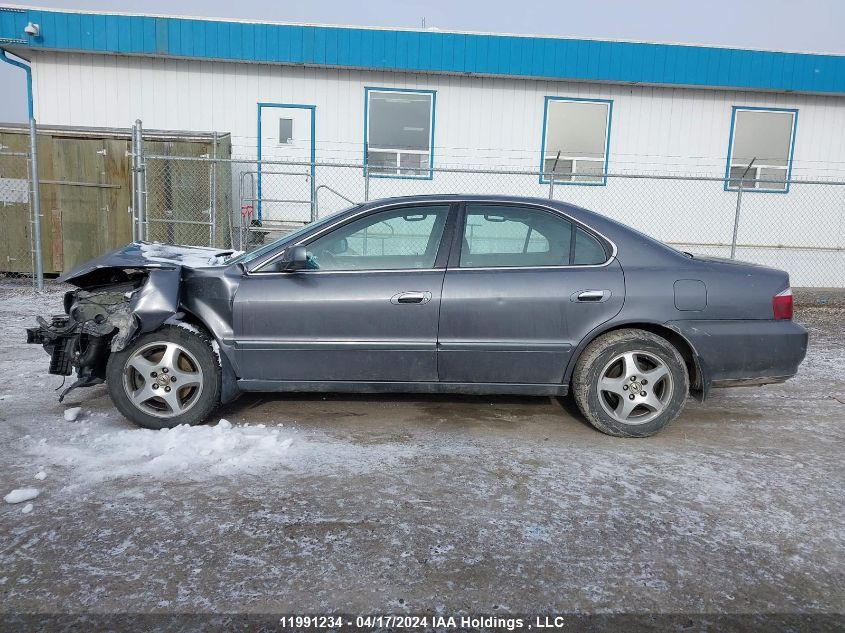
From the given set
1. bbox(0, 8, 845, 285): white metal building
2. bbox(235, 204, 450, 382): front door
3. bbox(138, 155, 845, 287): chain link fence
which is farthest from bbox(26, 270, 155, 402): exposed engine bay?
bbox(0, 8, 845, 285): white metal building

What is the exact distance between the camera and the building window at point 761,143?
13.5 m

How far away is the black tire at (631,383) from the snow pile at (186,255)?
2.68 meters

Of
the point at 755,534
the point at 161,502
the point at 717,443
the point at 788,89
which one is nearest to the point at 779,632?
the point at 755,534

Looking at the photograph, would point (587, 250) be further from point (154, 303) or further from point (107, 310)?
point (107, 310)

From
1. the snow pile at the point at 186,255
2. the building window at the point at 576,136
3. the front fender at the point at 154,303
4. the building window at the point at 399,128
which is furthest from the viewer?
the building window at the point at 576,136

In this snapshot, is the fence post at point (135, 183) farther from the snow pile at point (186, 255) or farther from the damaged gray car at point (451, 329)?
the damaged gray car at point (451, 329)

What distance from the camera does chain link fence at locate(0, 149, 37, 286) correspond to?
10984 millimetres

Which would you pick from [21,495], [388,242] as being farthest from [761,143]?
[21,495]

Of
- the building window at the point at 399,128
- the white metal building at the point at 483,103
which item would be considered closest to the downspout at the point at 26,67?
the white metal building at the point at 483,103

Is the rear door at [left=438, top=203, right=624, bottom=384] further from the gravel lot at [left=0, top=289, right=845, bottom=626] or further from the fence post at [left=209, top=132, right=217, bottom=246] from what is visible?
the fence post at [left=209, top=132, right=217, bottom=246]

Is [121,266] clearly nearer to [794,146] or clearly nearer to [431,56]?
[431,56]

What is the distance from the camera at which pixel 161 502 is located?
352 cm

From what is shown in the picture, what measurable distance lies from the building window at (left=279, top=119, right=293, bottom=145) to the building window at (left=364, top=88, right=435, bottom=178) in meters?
1.39

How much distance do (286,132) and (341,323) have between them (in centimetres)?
919
